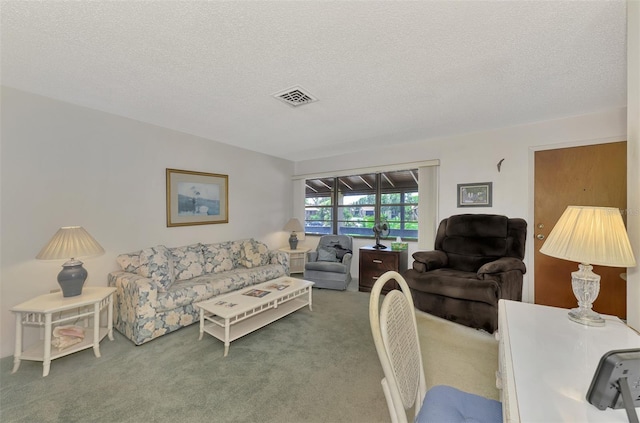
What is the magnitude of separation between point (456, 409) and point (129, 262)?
3086 millimetres

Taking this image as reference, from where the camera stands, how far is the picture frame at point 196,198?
10.6 feet

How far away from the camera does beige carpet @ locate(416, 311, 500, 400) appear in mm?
1814

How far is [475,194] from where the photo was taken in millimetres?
3328

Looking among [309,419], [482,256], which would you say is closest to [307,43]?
[309,419]

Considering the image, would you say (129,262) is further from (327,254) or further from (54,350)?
(327,254)

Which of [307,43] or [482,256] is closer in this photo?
[307,43]

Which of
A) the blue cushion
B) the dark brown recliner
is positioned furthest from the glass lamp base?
the dark brown recliner

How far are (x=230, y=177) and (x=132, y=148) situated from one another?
1.34 m

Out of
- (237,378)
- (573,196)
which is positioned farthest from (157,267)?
(573,196)

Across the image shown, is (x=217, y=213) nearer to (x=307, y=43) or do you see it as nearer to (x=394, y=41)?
(x=307, y=43)

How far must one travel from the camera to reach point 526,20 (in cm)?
136

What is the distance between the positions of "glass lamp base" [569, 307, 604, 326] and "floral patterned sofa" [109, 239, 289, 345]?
2.94 meters

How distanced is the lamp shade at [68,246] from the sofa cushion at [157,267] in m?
0.43

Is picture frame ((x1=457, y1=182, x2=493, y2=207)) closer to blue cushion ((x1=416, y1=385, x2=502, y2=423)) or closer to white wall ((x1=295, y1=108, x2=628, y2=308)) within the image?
white wall ((x1=295, y1=108, x2=628, y2=308))
